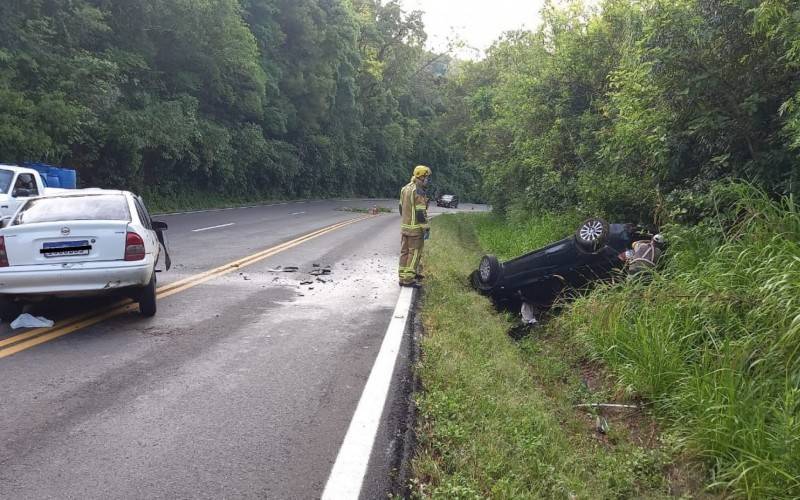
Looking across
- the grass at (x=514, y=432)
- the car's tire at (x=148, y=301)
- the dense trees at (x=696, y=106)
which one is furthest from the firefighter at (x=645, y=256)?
the car's tire at (x=148, y=301)

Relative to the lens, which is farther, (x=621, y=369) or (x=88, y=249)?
(x=88, y=249)

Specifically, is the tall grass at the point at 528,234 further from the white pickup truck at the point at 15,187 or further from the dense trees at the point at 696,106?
the white pickup truck at the point at 15,187

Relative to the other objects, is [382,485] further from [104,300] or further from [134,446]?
[104,300]

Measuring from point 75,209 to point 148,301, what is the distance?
139cm

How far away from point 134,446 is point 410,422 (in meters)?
1.72

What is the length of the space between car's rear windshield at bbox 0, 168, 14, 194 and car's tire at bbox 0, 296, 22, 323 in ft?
19.7

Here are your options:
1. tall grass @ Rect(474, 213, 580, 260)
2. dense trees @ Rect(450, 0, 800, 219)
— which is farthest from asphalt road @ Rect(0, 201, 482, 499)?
tall grass @ Rect(474, 213, 580, 260)

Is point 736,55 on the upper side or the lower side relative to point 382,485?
upper

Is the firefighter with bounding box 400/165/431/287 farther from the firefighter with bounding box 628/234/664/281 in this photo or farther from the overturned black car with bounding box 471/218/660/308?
the firefighter with bounding box 628/234/664/281

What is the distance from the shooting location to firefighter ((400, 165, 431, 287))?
9.23m

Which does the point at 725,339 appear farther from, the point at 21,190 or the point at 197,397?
the point at 21,190

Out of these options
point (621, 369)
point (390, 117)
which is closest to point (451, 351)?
point (621, 369)

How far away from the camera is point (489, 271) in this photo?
9.30 meters

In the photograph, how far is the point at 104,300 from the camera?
763 cm
